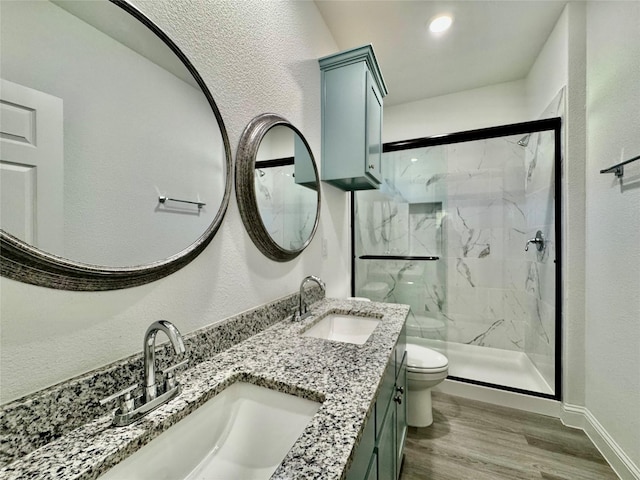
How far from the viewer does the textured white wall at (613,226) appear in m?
1.28

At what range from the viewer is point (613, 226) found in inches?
56.9

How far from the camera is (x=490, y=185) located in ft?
8.37

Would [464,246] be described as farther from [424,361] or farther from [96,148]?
[96,148]

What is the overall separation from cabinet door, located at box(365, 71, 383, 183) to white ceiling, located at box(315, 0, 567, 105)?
0.53 metres

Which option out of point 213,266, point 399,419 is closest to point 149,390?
point 213,266

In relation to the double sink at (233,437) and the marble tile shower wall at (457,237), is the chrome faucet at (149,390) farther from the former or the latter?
the marble tile shower wall at (457,237)

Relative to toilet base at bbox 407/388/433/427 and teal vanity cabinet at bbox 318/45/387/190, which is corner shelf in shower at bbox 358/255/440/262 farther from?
toilet base at bbox 407/388/433/427

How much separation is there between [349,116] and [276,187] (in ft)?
2.59

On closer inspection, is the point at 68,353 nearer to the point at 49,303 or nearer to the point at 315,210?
the point at 49,303

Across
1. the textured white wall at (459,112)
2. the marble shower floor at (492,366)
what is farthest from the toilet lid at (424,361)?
the textured white wall at (459,112)

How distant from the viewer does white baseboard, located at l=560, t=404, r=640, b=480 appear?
4.24 feet

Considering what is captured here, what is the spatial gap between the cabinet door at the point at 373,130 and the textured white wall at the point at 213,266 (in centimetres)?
33


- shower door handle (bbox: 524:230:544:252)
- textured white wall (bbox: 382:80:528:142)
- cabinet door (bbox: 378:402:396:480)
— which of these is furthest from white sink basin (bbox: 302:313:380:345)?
textured white wall (bbox: 382:80:528:142)

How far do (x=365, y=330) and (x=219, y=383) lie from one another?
34.3 inches
